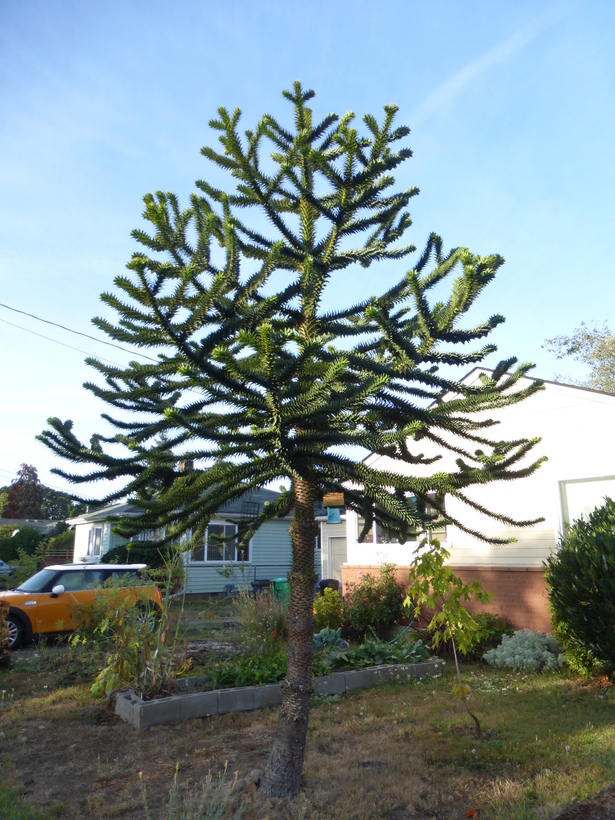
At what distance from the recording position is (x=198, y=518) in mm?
4078

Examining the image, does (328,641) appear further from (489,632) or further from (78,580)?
(78,580)

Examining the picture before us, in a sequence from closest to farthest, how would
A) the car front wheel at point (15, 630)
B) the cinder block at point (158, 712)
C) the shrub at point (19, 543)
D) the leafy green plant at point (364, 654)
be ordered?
the cinder block at point (158, 712) → the leafy green plant at point (364, 654) → the car front wheel at point (15, 630) → the shrub at point (19, 543)

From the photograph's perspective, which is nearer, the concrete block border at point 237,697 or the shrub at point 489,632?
the concrete block border at point 237,697

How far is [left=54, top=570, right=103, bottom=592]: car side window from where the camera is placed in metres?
11.5

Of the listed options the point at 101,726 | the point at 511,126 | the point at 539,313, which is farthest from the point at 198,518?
the point at 539,313

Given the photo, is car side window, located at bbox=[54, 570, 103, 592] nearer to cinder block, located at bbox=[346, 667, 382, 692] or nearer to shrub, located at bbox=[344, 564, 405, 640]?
shrub, located at bbox=[344, 564, 405, 640]

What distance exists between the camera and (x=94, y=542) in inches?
1109

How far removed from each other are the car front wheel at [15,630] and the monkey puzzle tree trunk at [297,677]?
870 cm

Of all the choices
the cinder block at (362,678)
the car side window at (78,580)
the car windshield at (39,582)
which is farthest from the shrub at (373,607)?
the car windshield at (39,582)

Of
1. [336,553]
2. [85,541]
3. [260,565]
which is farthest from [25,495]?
[336,553]

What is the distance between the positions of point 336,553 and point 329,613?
297 inches

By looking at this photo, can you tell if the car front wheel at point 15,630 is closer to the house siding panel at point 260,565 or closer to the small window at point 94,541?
the house siding panel at point 260,565

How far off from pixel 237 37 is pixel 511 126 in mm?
3784

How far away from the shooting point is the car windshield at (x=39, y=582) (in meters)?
11.2
